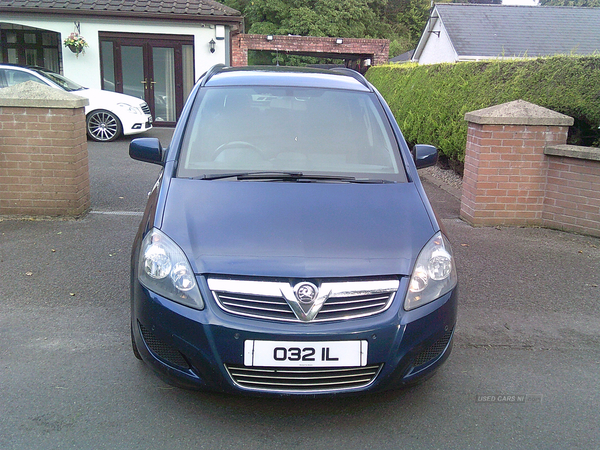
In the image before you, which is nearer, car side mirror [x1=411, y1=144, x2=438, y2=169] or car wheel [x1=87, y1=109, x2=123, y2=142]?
car side mirror [x1=411, y1=144, x2=438, y2=169]

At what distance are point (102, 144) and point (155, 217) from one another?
1114cm

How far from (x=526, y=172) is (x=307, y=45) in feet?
66.3

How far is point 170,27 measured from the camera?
17.7m

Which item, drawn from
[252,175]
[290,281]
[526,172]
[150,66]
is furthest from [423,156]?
[150,66]

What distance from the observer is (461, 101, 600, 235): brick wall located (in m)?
→ 6.50

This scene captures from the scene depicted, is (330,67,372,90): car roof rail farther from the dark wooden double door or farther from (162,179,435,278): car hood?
the dark wooden double door

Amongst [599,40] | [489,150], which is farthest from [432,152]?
[599,40]

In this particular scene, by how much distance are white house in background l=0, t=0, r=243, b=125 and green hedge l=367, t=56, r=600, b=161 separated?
273 inches

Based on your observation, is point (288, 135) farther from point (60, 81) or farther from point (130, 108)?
point (60, 81)

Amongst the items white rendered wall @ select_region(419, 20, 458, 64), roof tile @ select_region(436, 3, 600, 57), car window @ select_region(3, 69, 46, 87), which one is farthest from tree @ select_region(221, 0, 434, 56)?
car window @ select_region(3, 69, 46, 87)

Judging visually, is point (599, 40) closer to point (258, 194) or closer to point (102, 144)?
point (102, 144)

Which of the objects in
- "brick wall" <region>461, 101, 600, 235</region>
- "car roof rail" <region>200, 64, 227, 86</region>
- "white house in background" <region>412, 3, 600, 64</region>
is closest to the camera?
"car roof rail" <region>200, 64, 227, 86</region>

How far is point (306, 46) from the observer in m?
25.5

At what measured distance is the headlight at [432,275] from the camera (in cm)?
283
